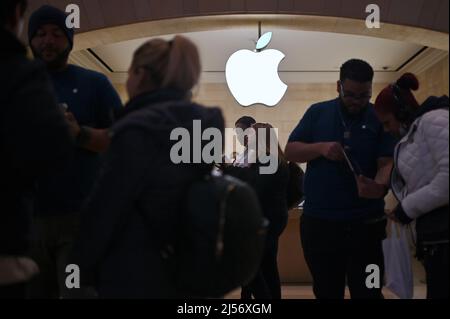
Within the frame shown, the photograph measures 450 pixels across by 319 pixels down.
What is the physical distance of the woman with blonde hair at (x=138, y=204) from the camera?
4.62 ft

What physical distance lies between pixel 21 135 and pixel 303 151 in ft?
4.26

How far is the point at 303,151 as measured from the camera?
2367 mm

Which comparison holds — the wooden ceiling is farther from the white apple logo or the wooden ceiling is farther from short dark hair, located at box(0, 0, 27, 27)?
short dark hair, located at box(0, 0, 27, 27)

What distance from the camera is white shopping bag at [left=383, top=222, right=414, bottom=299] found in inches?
80.2

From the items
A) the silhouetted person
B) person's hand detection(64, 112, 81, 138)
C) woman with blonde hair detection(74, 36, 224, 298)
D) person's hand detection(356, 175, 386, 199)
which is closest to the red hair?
person's hand detection(356, 175, 386, 199)

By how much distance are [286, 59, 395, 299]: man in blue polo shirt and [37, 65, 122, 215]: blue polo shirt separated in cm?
84

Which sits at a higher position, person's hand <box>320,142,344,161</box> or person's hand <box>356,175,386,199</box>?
person's hand <box>320,142,344,161</box>

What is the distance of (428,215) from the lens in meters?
1.87

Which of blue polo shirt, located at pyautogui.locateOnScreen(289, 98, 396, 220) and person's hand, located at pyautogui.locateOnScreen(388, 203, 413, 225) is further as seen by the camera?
blue polo shirt, located at pyautogui.locateOnScreen(289, 98, 396, 220)

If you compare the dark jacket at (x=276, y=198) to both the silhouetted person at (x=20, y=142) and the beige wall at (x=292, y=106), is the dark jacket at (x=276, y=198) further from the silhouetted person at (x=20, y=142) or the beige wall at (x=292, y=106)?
the silhouetted person at (x=20, y=142)

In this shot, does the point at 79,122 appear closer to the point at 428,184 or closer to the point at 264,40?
the point at 428,184

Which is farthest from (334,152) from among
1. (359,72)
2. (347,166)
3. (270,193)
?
(270,193)

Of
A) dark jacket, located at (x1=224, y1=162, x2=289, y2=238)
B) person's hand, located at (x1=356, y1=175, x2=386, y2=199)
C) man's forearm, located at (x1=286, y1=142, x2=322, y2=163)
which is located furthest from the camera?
dark jacket, located at (x1=224, y1=162, x2=289, y2=238)

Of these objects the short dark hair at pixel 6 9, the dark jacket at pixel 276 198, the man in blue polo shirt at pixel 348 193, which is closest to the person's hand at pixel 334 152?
the man in blue polo shirt at pixel 348 193
